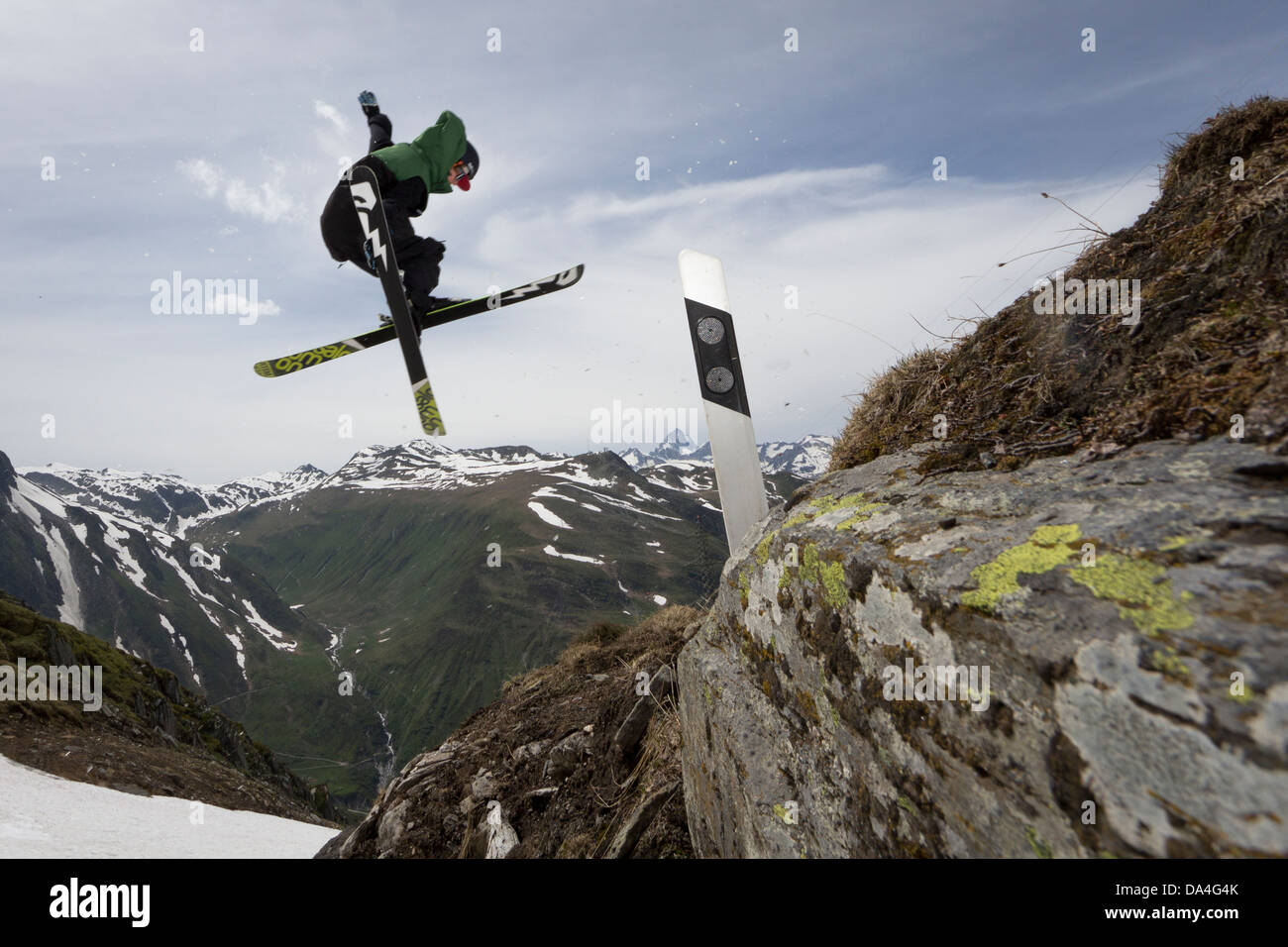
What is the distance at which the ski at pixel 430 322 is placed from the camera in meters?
11.2

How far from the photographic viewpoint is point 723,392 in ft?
17.3

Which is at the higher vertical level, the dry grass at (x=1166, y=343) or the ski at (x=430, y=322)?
the ski at (x=430, y=322)

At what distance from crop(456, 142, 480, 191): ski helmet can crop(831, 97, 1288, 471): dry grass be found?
832 centimetres

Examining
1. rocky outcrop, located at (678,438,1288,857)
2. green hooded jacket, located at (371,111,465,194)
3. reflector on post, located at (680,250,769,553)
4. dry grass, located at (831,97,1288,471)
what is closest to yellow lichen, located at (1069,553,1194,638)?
rocky outcrop, located at (678,438,1288,857)

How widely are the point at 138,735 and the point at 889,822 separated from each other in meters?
37.9

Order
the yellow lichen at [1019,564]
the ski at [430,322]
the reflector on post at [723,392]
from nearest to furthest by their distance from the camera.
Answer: the yellow lichen at [1019,564], the reflector on post at [723,392], the ski at [430,322]

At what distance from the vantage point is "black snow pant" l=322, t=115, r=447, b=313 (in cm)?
895

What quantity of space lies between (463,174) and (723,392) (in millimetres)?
7092

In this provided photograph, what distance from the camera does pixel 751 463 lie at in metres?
5.30

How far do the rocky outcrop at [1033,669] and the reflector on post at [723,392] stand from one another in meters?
1.51

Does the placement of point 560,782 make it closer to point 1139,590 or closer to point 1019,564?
point 1019,564

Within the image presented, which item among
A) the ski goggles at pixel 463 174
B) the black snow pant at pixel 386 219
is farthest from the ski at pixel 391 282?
the ski goggles at pixel 463 174

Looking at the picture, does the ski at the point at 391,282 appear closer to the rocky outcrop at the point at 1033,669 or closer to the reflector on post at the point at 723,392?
the reflector on post at the point at 723,392

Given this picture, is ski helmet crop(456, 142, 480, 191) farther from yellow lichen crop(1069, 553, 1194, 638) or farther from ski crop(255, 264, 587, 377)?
yellow lichen crop(1069, 553, 1194, 638)
